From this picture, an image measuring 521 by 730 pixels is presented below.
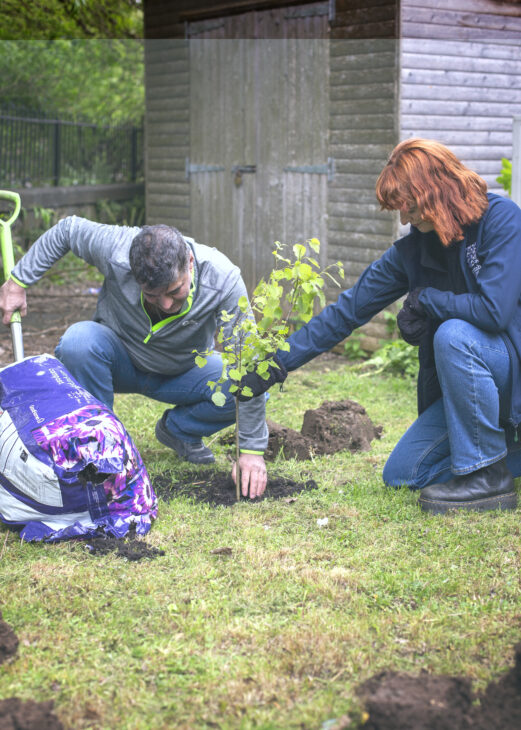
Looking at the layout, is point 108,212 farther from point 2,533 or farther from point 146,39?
point 2,533

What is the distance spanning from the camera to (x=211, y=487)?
4.00m

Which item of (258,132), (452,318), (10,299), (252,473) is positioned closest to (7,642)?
(252,473)

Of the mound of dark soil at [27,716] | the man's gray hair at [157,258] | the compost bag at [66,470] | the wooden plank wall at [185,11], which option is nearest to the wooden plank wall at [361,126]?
the wooden plank wall at [185,11]

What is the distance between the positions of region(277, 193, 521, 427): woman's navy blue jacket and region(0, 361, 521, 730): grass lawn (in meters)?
0.67

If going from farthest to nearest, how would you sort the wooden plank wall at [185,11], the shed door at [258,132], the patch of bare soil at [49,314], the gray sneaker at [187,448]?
the wooden plank wall at [185,11] < the shed door at [258,132] < the patch of bare soil at [49,314] < the gray sneaker at [187,448]

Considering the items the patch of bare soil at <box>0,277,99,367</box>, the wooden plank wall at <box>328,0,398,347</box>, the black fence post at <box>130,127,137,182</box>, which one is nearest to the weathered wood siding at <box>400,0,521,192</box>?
the wooden plank wall at <box>328,0,398,347</box>

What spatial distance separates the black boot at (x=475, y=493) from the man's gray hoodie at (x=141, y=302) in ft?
2.56

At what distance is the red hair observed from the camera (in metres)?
3.35

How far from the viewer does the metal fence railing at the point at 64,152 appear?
11883 millimetres

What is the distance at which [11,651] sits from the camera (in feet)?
8.40

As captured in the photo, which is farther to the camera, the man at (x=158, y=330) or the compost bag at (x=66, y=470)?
the man at (x=158, y=330)

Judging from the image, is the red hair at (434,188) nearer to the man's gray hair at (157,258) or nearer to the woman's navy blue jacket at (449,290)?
the woman's navy blue jacket at (449,290)

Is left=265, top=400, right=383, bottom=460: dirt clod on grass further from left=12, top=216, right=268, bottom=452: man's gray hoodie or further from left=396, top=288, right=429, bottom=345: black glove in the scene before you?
left=396, top=288, right=429, bottom=345: black glove

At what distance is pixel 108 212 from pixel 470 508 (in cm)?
971
